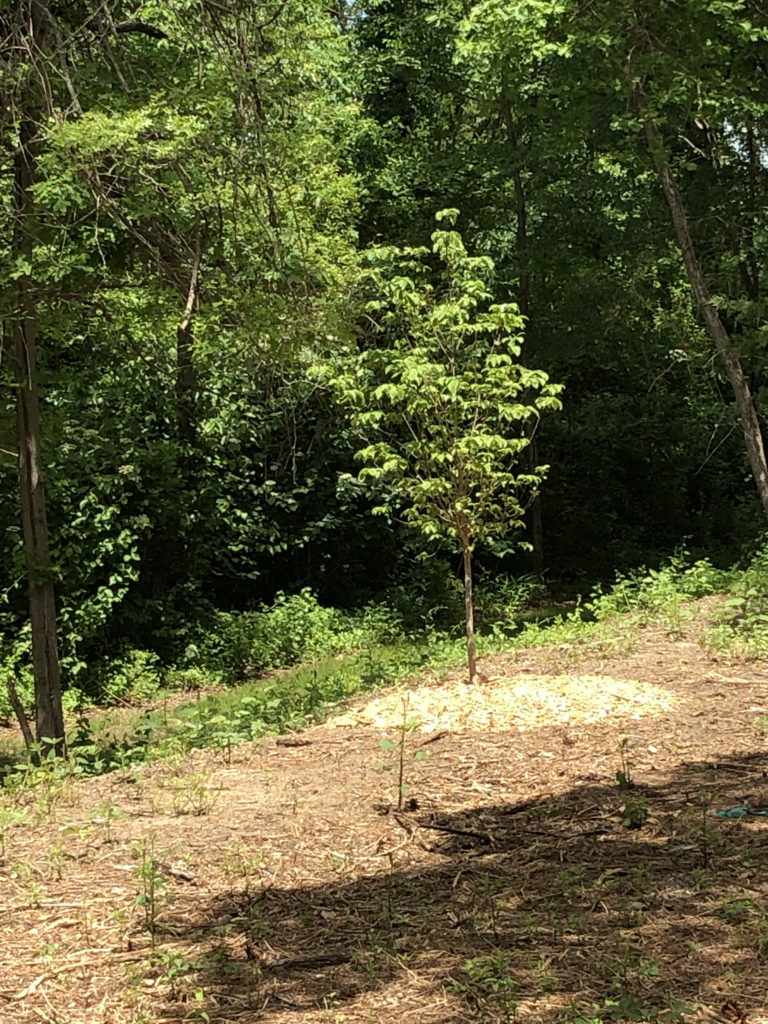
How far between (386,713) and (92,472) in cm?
626

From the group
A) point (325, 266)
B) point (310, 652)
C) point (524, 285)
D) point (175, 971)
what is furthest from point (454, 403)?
point (524, 285)

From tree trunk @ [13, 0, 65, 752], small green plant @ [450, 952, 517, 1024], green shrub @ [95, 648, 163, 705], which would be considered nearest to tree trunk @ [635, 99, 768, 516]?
tree trunk @ [13, 0, 65, 752]

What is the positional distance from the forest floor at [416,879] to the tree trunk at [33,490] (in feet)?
5.15

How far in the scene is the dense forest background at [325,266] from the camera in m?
6.53

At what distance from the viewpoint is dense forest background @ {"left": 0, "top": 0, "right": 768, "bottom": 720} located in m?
6.53

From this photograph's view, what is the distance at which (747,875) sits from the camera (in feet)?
11.9

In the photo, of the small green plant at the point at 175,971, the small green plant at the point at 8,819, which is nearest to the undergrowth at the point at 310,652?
the small green plant at the point at 8,819

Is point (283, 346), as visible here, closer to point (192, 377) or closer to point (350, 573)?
point (192, 377)

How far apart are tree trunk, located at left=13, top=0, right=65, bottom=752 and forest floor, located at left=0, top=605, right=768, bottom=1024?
61.8 inches

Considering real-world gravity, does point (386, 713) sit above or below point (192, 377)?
below

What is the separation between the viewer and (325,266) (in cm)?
1014

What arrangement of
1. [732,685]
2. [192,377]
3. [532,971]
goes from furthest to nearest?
[192,377], [732,685], [532,971]

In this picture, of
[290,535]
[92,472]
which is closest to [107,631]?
[92,472]

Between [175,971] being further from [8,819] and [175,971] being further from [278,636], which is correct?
[278,636]
